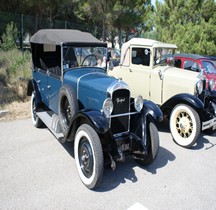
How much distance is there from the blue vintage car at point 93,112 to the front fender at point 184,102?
3.29ft

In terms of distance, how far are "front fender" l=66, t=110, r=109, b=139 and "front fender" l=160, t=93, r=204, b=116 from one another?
84.3 inches

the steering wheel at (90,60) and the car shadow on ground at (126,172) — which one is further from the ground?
the steering wheel at (90,60)

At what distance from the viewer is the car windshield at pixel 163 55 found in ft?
19.3

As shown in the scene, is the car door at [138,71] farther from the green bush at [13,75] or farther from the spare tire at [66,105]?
the green bush at [13,75]

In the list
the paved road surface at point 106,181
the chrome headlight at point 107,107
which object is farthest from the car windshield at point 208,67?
the chrome headlight at point 107,107

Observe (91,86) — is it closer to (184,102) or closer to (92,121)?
(92,121)

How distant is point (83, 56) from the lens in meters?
4.46

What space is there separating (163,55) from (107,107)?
130 inches

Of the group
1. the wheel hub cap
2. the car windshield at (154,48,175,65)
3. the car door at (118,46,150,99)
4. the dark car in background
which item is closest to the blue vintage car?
the wheel hub cap

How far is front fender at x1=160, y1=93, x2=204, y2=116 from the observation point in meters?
4.66

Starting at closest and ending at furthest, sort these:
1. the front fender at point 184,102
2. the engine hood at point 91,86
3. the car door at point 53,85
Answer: the engine hood at point 91,86 → the car door at point 53,85 → the front fender at point 184,102

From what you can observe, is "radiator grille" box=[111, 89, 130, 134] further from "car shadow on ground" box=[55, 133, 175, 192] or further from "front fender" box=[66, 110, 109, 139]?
"car shadow on ground" box=[55, 133, 175, 192]

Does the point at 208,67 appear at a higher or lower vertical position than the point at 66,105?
higher

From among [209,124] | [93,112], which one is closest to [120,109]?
[93,112]
